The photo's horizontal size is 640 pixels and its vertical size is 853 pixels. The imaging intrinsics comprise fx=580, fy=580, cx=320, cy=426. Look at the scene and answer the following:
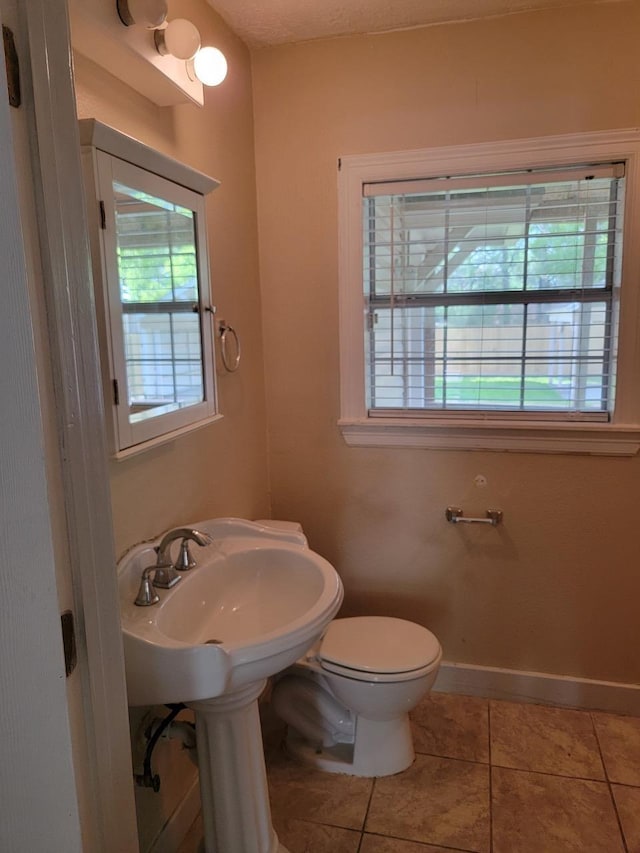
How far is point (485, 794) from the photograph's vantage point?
1.83m

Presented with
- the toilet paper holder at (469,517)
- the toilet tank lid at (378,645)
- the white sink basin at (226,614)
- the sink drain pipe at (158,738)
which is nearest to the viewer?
the white sink basin at (226,614)

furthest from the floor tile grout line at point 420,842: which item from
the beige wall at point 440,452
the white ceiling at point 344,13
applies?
the white ceiling at point 344,13

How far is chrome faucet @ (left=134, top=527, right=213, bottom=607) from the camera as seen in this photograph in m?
1.33

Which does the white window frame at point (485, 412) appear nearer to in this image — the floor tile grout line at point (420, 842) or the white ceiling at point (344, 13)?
the white ceiling at point (344, 13)

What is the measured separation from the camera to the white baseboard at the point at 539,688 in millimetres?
2188

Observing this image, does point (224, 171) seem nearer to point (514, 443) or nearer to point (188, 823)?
point (514, 443)

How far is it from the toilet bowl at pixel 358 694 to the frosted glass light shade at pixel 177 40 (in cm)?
174

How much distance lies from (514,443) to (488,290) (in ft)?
1.84

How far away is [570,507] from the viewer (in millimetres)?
2129

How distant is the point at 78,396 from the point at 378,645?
1528 mm

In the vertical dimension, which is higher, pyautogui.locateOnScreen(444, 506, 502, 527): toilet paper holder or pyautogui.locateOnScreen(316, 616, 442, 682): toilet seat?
pyautogui.locateOnScreen(444, 506, 502, 527): toilet paper holder

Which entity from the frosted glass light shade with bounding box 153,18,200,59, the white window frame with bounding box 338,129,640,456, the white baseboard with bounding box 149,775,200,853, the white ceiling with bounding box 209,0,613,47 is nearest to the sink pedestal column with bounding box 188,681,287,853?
the white baseboard with bounding box 149,775,200,853

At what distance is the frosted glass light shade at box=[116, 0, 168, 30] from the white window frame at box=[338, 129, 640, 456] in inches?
36.8

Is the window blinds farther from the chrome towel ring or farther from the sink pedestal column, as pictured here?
the sink pedestal column
